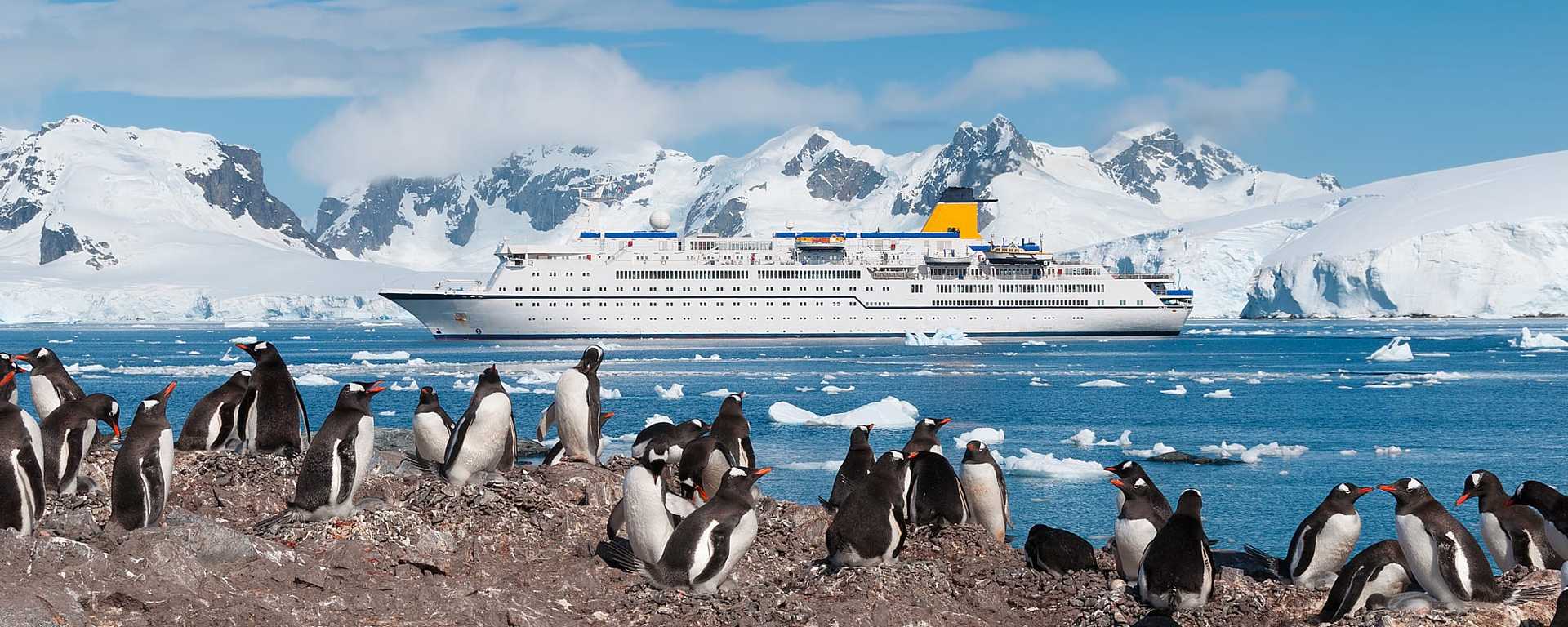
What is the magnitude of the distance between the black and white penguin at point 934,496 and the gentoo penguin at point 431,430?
3.33 m

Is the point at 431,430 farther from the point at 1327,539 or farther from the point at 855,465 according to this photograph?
the point at 1327,539

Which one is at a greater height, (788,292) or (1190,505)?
(788,292)

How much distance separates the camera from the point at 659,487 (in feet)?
27.3

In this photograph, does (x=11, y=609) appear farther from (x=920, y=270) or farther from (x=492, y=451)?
(x=920, y=270)

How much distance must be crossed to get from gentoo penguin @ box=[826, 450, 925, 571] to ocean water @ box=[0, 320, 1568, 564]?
21.6ft

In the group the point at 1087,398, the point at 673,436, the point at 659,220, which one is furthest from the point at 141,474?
the point at 659,220

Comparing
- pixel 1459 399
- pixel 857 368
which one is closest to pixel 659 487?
pixel 1459 399

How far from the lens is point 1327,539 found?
8805 millimetres

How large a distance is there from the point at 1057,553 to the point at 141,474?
5.46 metres

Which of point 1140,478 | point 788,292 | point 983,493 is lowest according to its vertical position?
point 983,493

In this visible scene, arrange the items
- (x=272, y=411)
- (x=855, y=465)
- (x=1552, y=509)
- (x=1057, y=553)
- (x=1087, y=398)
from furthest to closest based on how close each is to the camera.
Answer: (x=1087, y=398)
(x=272, y=411)
(x=855, y=465)
(x=1057, y=553)
(x=1552, y=509)

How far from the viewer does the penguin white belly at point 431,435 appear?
10.6 meters

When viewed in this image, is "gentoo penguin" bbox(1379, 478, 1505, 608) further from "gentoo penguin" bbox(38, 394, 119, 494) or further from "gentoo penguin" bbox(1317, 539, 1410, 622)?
"gentoo penguin" bbox(38, 394, 119, 494)

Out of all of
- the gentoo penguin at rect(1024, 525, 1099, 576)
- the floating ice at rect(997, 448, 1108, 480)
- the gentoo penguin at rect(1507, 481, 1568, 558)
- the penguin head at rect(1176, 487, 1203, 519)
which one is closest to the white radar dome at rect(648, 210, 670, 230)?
the floating ice at rect(997, 448, 1108, 480)
